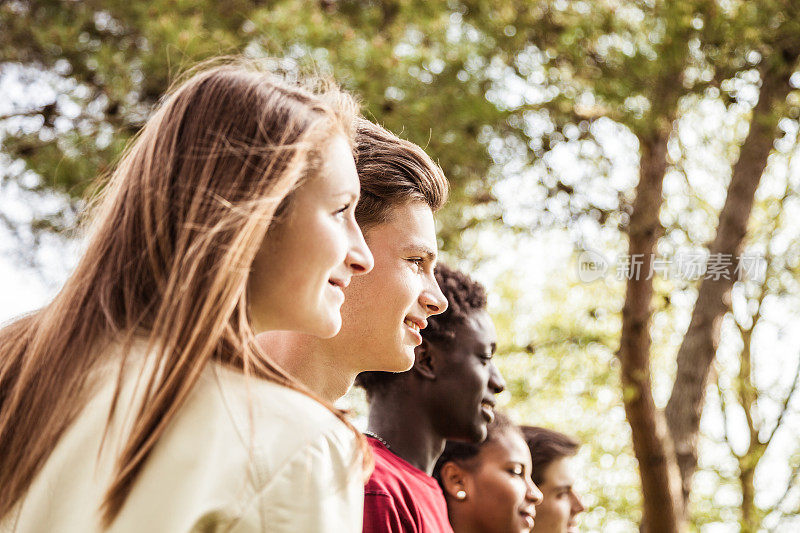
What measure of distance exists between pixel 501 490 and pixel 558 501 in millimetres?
690

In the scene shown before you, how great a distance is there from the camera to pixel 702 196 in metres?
12.5

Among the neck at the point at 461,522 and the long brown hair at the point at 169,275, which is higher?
the long brown hair at the point at 169,275

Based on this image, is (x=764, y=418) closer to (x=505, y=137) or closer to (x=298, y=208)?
(x=505, y=137)

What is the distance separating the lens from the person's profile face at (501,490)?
308 centimetres

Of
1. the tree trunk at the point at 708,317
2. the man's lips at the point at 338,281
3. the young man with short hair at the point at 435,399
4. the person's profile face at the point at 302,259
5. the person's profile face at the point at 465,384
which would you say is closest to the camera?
the person's profile face at the point at 302,259

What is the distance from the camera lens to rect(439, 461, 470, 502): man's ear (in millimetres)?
3176

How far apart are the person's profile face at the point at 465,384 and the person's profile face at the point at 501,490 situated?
364 mm

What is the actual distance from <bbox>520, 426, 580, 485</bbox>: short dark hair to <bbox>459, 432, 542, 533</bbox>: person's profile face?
52 centimetres

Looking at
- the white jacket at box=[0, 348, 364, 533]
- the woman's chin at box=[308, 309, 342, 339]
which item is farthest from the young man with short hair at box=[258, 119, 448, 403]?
the white jacket at box=[0, 348, 364, 533]

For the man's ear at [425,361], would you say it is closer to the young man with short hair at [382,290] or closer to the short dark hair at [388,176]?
the young man with short hair at [382,290]

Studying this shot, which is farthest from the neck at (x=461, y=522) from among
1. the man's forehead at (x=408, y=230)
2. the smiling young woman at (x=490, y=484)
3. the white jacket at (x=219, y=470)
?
the white jacket at (x=219, y=470)

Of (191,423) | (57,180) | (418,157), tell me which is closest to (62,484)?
(191,423)

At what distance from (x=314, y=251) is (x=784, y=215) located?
38.2 feet

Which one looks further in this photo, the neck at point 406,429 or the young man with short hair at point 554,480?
the young man with short hair at point 554,480
